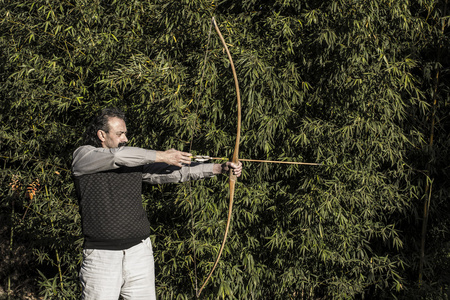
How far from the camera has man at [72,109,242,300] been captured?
78.4 inches

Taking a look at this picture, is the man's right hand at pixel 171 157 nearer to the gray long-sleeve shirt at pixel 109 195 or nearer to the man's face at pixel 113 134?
the gray long-sleeve shirt at pixel 109 195

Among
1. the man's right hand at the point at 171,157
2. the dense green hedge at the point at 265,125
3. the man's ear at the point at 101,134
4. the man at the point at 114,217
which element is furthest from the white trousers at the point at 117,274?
the dense green hedge at the point at 265,125

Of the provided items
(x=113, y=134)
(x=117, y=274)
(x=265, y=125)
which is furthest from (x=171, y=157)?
(x=265, y=125)

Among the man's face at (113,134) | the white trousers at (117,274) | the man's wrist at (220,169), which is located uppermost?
the man's face at (113,134)

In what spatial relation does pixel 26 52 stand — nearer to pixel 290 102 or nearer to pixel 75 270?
pixel 75 270

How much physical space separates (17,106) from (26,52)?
1.33 feet

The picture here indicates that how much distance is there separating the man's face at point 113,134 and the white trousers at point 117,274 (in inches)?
19.4

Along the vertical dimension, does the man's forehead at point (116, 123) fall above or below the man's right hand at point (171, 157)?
above

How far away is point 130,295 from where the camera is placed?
6.82 feet

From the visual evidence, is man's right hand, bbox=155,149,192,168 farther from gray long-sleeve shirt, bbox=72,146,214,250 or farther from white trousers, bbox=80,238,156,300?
white trousers, bbox=80,238,156,300

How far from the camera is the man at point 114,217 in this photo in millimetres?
1990

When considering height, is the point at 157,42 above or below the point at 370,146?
above

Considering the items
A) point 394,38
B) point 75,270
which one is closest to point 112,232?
point 75,270

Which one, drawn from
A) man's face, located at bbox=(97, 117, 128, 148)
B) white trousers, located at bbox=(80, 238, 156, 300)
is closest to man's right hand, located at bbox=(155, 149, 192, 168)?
man's face, located at bbox=(97, 117, 128, 148)
